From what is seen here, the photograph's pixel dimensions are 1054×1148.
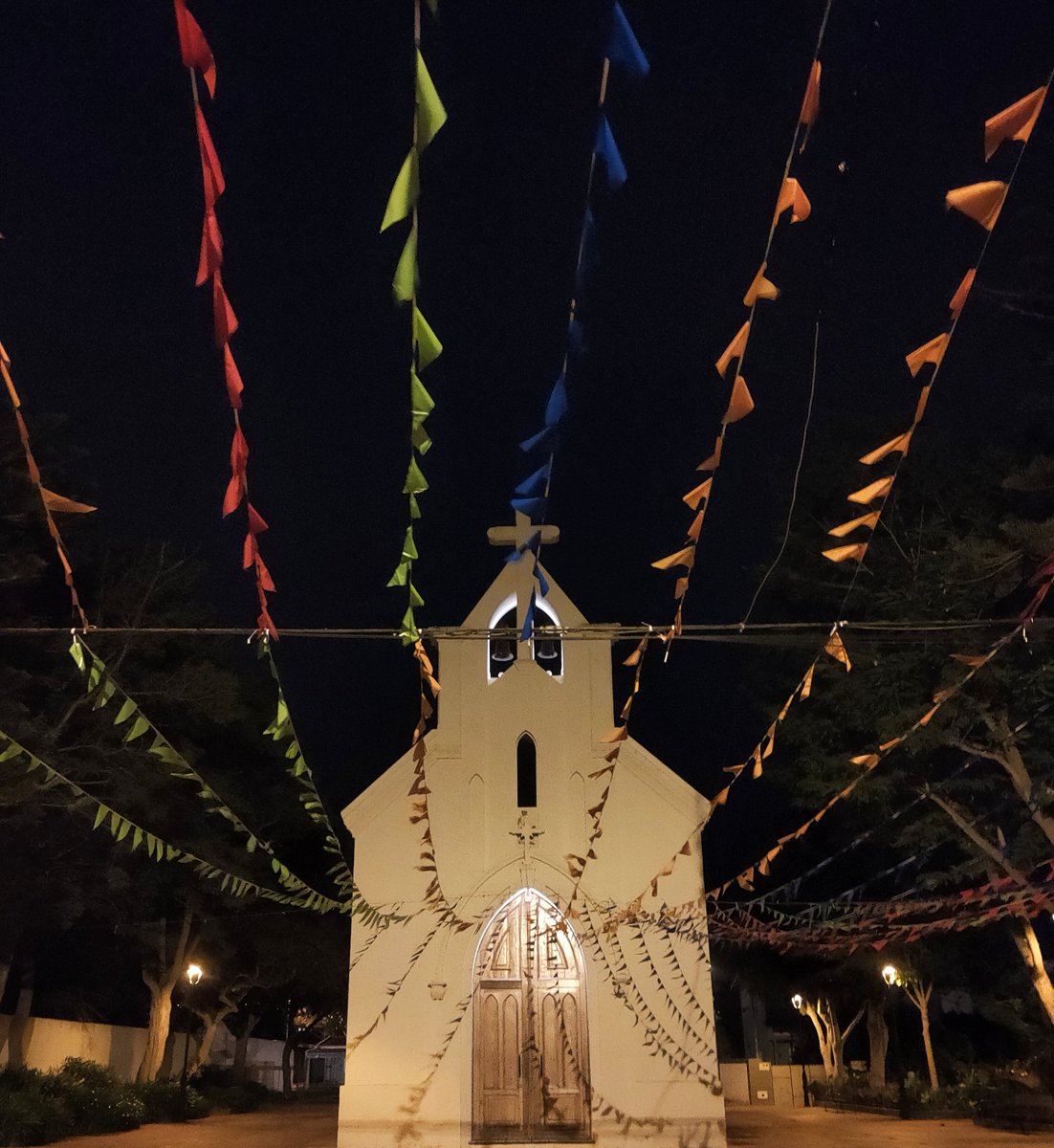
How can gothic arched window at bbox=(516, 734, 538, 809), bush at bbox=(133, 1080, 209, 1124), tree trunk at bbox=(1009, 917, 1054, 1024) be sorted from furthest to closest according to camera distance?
bush at bbox=(133, 1080, 209, 1124) < gothic arched window at bbox=(516, 734, 538, 809) < tree trunk at bbox=(1009, 917, 1054, 1024)

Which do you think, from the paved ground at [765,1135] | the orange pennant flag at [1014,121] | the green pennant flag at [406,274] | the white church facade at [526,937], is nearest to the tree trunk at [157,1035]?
the paved ground at [765,1135]

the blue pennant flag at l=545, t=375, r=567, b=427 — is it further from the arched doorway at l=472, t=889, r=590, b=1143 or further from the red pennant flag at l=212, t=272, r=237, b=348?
the arched doorway at l=472, t=889, r=590, b=1143

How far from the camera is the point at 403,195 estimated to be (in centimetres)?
317

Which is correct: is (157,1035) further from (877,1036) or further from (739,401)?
(739,401)

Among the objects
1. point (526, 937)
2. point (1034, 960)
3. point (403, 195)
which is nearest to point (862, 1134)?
point (1034, 960)

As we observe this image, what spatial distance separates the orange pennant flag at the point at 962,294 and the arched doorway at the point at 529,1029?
1254cm

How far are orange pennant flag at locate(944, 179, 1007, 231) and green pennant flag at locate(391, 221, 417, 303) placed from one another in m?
1.95

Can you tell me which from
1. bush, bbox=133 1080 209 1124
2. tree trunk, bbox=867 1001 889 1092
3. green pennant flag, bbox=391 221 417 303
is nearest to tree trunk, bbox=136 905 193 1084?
bush, bbox=133 1080 209 1124

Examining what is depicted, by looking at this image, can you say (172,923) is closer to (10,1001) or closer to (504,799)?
(10,1001)

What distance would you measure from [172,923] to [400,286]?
24.8 meters

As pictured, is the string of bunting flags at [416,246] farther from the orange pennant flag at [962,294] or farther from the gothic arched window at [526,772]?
the gothic arched window at [526,772]

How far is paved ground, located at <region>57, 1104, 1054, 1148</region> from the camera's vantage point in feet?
51.7

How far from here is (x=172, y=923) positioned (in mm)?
24984

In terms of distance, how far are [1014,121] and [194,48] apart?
8.91 ft
